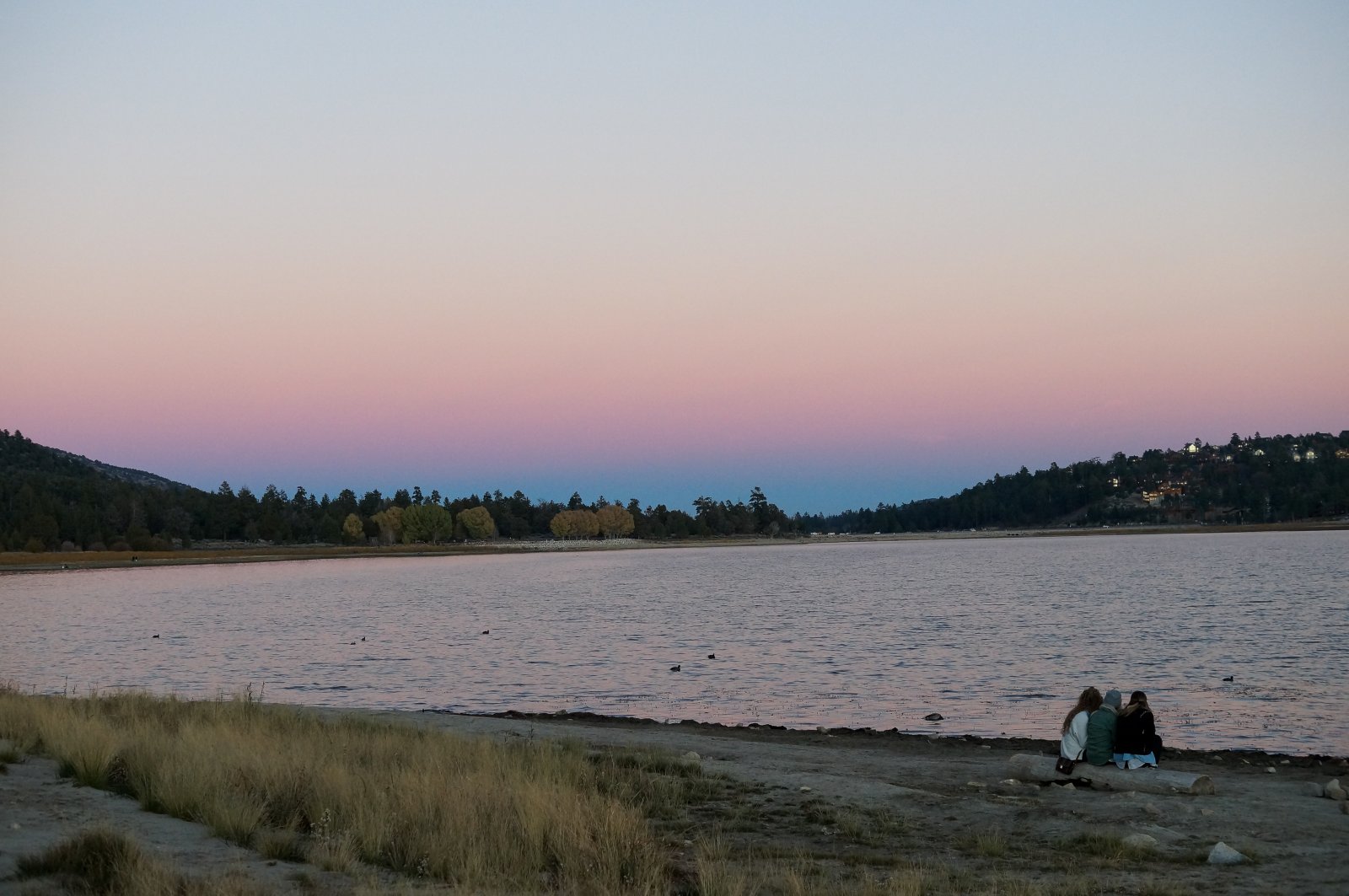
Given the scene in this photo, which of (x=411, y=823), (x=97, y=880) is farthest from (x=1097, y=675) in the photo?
(x=97, y=880)

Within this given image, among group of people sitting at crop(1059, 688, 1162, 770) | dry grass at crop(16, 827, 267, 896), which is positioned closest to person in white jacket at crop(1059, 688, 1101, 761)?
A: group of people sitting at crop(1059, 688, 1162, 770)

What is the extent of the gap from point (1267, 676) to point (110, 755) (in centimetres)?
3072

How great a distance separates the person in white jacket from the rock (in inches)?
195

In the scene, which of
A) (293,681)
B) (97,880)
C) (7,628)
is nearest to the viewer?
(97,880)

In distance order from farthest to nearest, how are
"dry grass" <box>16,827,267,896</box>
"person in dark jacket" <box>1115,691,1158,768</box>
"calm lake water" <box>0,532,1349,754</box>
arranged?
1. "calm lake water" <box>0,532,1349,754</box>
2. "person in dark jacket" <box>1115,691,1158,768</box>
3. "dry grass" <box>16,827,267,896</box>

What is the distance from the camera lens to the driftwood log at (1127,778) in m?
16.7

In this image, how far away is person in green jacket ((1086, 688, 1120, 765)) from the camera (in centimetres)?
1767

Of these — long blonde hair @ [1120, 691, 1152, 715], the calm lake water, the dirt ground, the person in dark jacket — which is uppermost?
long blonde hair @ [1120, 691, 1152, 715]

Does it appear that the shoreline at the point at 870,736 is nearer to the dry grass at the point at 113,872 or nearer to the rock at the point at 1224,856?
the rock at the point at 1224,856

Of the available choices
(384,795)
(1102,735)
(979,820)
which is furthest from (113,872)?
(1102,735)

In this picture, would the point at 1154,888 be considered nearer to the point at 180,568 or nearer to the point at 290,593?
the point at 290,593

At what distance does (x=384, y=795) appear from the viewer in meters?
13.5

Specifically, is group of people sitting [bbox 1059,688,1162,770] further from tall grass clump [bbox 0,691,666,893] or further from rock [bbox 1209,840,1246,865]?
tall grass clump [bbox 0,691,666,893]

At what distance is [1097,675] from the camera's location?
114 ft
